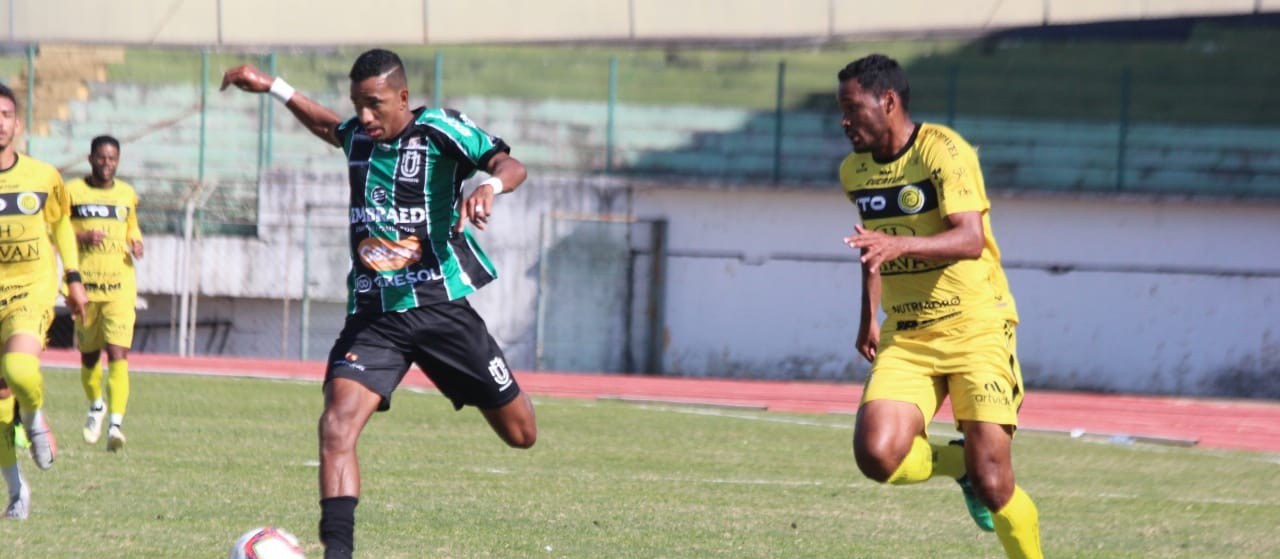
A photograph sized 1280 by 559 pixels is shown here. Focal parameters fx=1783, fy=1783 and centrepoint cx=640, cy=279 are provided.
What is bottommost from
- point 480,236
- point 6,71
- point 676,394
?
point 676,394

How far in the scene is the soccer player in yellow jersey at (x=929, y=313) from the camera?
7238 mm

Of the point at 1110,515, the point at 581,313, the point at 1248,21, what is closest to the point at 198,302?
the point at 581,313

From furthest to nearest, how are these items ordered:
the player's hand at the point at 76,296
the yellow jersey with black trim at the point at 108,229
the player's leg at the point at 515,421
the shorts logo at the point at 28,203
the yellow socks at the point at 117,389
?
the yellow jersey with black trim at the point at 108,229
the yellow socks at the point at 117,389
the player's hand at the point at 76,296
the shorts logo at the point at 28,203
the player's leg at the point at 515,421

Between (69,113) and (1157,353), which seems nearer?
(1157,353)

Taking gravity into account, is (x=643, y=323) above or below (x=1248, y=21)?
below

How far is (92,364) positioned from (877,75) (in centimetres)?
859

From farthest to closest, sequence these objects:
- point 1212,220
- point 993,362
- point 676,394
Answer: point 1212,220 → point 676,394 → point 993,362

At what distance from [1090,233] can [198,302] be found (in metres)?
13.4

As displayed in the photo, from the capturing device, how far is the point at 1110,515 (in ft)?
33.4

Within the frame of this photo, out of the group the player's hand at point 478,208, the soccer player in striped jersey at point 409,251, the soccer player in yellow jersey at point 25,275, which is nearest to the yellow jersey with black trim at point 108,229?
the soccer player in yellow jersey at point 25,275

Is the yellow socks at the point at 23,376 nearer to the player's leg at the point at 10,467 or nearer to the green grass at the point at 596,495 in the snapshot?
the player's leg at the point at 10,467

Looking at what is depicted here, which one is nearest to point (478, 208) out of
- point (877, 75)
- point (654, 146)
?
point (877, 75)

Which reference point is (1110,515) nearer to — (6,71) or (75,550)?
(75,550)

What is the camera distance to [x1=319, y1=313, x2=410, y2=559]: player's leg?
22.3ft
